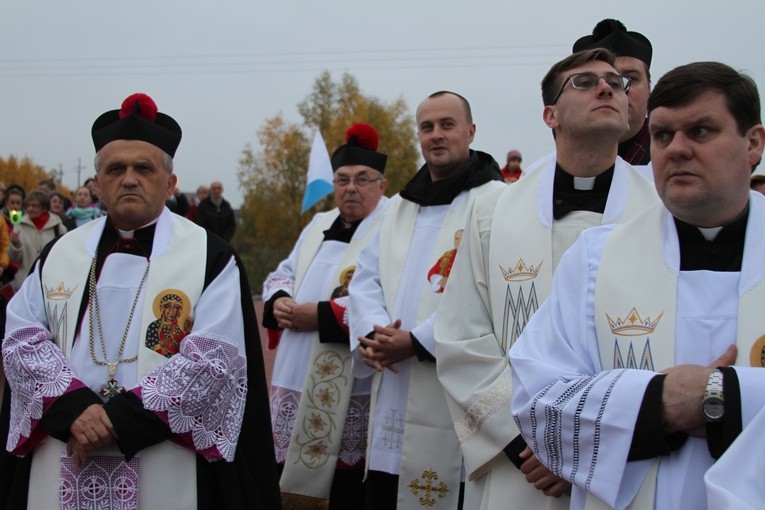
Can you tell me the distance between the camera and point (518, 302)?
3.32 meters

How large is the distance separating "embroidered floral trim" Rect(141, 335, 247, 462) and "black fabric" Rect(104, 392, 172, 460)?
5 centimetres

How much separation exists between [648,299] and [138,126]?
256cm

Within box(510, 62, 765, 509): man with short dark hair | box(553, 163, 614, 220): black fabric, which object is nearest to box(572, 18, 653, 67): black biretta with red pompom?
box(553, 163, 614, 220): black fabric

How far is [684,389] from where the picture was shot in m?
2.21

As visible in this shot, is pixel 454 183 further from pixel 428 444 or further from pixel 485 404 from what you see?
pixel 485 404

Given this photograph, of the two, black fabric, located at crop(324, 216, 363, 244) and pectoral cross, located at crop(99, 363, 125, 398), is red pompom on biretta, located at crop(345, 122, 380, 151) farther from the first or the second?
pectoral cross, located at crop(99, 363, 125, 398)

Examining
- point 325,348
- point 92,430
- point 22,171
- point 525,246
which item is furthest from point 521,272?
point 22,171

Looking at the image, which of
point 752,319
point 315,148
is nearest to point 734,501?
point 752,319

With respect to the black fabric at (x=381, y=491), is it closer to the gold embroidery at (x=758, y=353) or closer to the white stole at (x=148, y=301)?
the white stole at (x=148, y=301)

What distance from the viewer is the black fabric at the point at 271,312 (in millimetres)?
5809

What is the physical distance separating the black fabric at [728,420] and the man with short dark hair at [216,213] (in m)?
13.5

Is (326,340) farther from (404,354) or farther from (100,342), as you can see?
(100,342)

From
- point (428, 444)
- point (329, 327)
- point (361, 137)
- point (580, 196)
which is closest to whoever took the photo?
point (580, 196)

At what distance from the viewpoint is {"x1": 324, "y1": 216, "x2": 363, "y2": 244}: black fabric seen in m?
5.88
